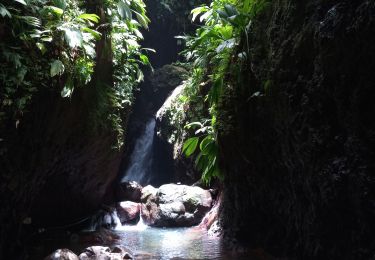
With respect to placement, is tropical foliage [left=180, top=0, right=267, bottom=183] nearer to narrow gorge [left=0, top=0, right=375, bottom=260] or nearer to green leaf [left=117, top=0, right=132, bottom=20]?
narrow gorge [left=0, top=0, right=375, bottom=260]

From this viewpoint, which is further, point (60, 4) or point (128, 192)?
point (128, 192)

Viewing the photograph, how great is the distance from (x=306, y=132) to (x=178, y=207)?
6.38 metres

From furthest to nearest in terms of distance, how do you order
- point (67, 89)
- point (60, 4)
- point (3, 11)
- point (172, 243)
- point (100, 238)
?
point (100, 238) < point (172, 243) < point (67, 89) < point (60, 4) < point (3, 11)

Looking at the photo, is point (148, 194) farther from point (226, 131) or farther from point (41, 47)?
point (41, 47)

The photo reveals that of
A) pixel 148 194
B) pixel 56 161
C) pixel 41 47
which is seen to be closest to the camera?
pixel 41 47

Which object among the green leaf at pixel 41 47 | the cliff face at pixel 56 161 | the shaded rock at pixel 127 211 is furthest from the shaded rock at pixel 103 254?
the shaded rock at pixel 127 211

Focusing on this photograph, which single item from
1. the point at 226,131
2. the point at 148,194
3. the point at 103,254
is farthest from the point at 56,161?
the point at 148,194

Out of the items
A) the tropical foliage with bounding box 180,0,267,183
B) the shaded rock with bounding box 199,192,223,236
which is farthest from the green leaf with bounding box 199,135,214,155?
the shaded rock with bounding box 199,192,223,236

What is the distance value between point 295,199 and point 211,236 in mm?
3182

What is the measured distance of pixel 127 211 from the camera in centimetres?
984

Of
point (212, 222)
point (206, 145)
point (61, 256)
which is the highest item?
point (206, 145)

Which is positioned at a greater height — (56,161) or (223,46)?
(223,46)

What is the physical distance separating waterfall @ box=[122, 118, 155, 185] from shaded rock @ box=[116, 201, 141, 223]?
3522mm

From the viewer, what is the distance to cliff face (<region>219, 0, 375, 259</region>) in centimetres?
271
